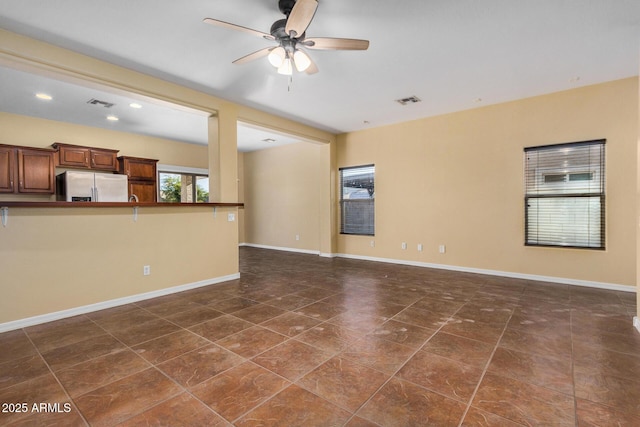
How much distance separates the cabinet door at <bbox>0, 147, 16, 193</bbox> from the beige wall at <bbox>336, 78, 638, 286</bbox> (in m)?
5.78

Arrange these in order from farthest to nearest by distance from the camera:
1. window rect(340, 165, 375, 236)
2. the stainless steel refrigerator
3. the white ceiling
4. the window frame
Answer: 1. the window frame
2. window rect(340, 165, 375, 236)
3. the stainless steel refrigerator
4. the white ceiling

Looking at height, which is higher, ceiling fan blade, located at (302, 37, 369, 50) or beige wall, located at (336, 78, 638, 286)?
ceiling fan blade, located at (302, 37, 369, 50)

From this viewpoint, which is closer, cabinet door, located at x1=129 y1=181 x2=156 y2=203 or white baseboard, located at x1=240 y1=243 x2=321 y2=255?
cabinet door, located at x1=129 y1=181 x2=156 y2=203

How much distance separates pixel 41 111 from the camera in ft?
16.1

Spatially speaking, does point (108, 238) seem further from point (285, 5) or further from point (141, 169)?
point (141, 169)

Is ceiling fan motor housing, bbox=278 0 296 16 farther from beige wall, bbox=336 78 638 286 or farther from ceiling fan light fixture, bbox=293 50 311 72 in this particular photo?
beige wall, bbox=336 78 638 286

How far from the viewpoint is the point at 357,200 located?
662 centimetres

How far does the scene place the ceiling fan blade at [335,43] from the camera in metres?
2.48

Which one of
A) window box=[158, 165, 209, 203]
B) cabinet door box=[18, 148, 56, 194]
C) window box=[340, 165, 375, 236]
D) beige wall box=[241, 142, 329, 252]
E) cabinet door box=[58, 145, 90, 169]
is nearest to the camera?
cabinet door box=[18, 148, 56, 194]

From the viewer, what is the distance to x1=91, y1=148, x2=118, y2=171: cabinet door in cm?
574

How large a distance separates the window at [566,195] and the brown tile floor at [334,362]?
0.93 m

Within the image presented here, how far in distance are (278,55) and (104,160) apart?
16.3 ft

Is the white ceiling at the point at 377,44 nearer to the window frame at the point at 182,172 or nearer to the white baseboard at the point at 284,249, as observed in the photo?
the window frame at the point at 182,172

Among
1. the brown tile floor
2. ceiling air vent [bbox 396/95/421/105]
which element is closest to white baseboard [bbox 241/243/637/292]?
the brown tile floor
